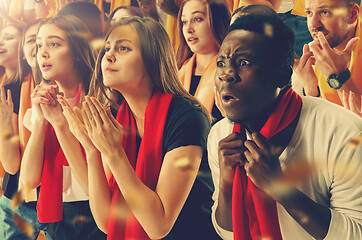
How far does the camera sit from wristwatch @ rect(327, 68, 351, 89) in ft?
3.03

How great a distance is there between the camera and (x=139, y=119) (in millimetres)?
1138

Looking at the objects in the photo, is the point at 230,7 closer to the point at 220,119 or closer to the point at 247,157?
the point at 220,119

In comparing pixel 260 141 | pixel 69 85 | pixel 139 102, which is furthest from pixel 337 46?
pixel 69 85

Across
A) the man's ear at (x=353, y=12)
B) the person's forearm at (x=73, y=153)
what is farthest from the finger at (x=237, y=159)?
the person's forearm at (x=73, y=153)

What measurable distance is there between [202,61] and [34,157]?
56 cm

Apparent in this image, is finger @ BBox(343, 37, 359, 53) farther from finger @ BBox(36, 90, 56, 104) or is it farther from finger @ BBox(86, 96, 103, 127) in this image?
finger @ BBox(36, 90, 56, 104)

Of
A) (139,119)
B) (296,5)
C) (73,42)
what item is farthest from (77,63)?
(296,5)

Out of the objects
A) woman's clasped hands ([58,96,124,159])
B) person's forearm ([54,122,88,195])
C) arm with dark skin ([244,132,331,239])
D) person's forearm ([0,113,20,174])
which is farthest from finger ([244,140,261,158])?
person's forearm ([0,113,20,174])

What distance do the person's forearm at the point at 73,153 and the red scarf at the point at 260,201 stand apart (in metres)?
0.50

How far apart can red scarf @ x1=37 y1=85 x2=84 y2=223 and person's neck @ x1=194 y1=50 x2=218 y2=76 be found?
36cm

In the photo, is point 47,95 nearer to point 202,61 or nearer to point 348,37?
point 202,61

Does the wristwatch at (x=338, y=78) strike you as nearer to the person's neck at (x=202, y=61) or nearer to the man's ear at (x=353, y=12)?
the man's ear at (x=353, y=12)

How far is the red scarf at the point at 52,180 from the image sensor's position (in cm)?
130

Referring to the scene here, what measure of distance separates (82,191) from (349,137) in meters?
0.76
